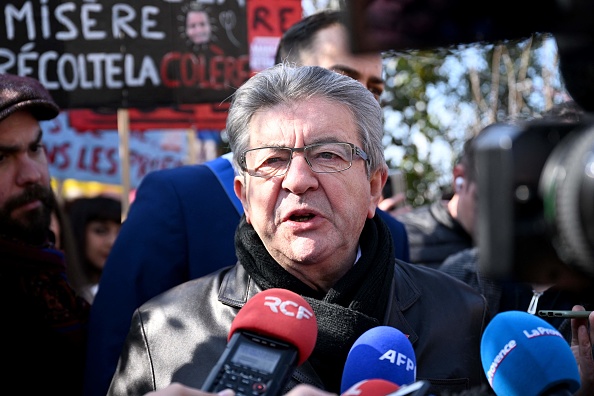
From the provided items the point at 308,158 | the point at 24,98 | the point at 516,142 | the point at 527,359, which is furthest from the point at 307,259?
the point at 24,98

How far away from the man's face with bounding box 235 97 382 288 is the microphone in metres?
0.55

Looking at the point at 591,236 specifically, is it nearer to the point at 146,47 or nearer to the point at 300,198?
the point at 300,198

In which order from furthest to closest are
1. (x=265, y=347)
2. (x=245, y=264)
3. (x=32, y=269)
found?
(x=32, y=269), (x=245, y=264), (x=265, y=347)

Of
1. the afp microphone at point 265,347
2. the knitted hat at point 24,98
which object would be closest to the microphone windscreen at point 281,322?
the afp microphone at point 265,347

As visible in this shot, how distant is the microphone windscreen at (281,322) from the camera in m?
1.96

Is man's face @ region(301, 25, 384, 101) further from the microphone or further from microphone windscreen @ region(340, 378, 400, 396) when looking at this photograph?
microphone windscreen @ region(340, 378, 400, 396)

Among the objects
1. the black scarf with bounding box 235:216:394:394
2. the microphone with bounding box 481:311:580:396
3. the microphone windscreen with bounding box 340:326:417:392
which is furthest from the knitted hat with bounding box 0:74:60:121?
the microphone with bounding box 481:311:580:396

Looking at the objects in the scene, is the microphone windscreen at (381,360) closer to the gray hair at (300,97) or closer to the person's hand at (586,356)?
the person's hand at (586,356)

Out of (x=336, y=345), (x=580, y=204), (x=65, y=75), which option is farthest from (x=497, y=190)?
(x=65, y=75)

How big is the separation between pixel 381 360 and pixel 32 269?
159cm

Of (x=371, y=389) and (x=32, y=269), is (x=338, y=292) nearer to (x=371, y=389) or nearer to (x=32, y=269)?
(x=371, y=389)

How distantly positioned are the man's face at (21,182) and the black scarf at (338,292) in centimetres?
93

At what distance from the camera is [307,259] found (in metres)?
2.52

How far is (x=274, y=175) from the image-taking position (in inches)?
101
